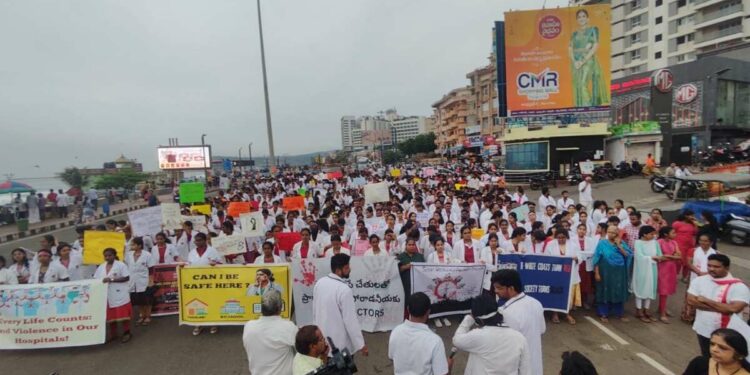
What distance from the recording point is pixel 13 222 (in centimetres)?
2166

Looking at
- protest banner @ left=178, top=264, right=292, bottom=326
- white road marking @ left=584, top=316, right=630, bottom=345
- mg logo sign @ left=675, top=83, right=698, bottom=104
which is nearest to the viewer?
white road marking @ left=584, top=316, right=630, bottom=345

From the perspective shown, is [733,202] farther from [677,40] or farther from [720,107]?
[677,40]

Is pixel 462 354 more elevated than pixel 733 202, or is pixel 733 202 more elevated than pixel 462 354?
pixel 733 202

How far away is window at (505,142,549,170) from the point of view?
2740cm

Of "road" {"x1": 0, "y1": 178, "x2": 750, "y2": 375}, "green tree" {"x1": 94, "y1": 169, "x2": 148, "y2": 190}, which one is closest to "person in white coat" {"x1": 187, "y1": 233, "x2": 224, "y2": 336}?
"road" {"x1": 0, "y1": 178, "x2": 750, "y2": 375}

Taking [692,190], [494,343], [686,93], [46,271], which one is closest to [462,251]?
[494,343]

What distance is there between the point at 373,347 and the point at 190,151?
40.3m

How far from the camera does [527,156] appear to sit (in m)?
28.5

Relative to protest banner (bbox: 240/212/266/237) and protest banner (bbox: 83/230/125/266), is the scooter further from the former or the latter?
protest banner (bbox: 83/230/125/266)

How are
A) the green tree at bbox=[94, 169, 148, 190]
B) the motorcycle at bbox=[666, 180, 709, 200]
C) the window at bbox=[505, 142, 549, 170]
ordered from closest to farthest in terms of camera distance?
1. the motorcycle at bbox=[666, 180, 709, 200]
2. the window at bbox=[505, 142, 549, 170]
3. the green tree at bbox=[94, 169, 148, 190]

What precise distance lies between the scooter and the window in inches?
686

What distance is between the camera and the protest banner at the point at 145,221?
318 inches

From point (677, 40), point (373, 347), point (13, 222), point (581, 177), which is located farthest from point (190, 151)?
point (677, 40)

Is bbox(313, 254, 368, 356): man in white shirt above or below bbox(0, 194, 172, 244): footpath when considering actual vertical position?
above
